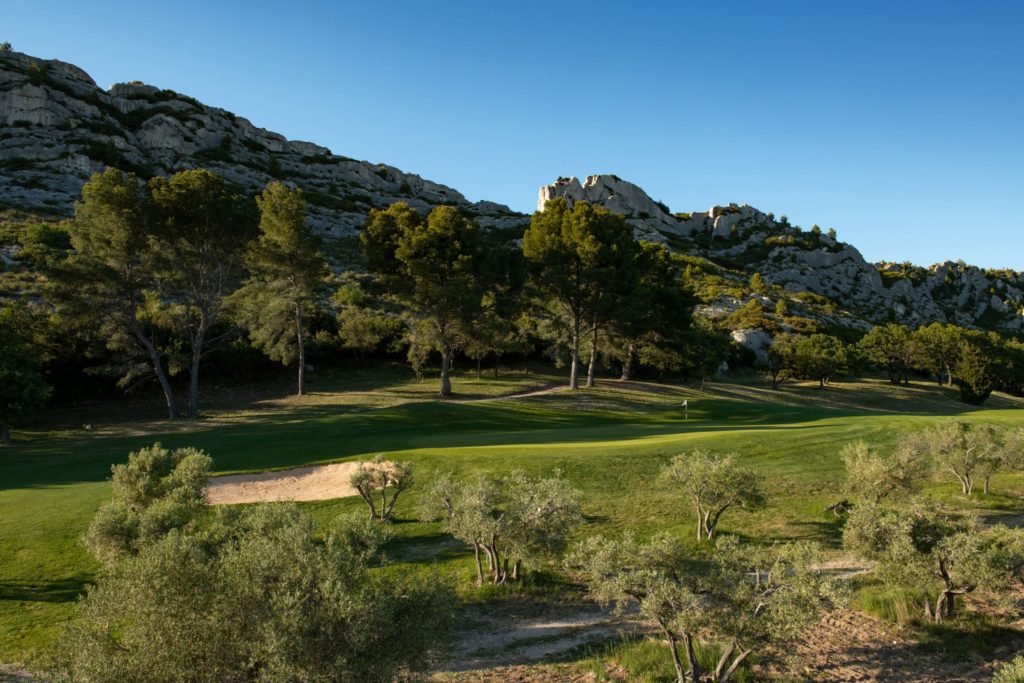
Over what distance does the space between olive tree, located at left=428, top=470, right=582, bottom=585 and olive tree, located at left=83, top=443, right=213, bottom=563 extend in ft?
24.5

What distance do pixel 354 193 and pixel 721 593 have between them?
148773mm

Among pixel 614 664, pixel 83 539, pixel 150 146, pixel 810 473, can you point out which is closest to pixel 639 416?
pixel 810 473

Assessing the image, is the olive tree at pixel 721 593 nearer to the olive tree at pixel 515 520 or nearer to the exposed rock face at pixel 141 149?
the olive tree at pixel 515 520

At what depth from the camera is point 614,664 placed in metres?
12.0

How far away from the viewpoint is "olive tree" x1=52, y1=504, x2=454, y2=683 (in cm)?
804

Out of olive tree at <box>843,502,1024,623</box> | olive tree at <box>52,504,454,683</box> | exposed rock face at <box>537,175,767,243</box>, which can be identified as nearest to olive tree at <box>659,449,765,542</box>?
olive tree at <box>843,502,1024,623</box>

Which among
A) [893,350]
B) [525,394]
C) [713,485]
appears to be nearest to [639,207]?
[893,350]

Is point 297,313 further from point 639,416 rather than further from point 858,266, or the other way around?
point 858,266

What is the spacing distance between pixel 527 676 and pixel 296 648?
18.8ft

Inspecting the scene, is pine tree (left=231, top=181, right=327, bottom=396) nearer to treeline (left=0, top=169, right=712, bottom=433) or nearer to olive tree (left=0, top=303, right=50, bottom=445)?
treeline (left=0, top=169, right=712, bottom=433)

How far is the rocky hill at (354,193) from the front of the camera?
103 m

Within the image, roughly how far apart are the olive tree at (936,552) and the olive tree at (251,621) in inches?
450

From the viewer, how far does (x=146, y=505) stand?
17000mm

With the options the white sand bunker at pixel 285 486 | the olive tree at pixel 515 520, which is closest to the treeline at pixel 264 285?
the white sand bunker at pixel 285 486
